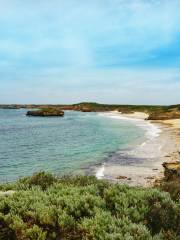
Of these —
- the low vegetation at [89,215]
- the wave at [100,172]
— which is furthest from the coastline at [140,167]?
the low vegetation at [89,215]

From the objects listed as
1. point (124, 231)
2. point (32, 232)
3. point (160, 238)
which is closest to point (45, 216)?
point (32, 232)

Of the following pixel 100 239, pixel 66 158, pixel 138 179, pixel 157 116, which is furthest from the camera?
pixel 157 116

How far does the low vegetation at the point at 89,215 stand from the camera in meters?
5.38

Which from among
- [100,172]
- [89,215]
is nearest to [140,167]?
[100,172]

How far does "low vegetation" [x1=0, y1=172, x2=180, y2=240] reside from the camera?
5383mm

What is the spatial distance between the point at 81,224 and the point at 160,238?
122 centimetres

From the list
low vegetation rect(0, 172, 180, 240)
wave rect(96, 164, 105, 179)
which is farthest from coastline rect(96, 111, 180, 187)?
low vegetation rect(0, 172, 180, 240)

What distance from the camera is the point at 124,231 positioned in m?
5.29

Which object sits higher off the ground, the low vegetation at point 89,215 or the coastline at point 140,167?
the low vegetation at point 89,215

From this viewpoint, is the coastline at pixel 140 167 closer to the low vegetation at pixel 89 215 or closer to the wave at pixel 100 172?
the wave at pixel 100 172

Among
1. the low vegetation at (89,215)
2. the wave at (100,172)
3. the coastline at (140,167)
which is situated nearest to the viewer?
the low vegetation at (89,215)

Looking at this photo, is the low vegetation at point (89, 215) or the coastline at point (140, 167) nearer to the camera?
the low vegetation at point (89, 215)

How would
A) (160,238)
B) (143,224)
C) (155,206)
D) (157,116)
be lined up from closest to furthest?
(160,238) → (143,224) → (155,206) → (157,116)

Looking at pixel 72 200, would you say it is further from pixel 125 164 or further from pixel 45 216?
pixel 125 164
